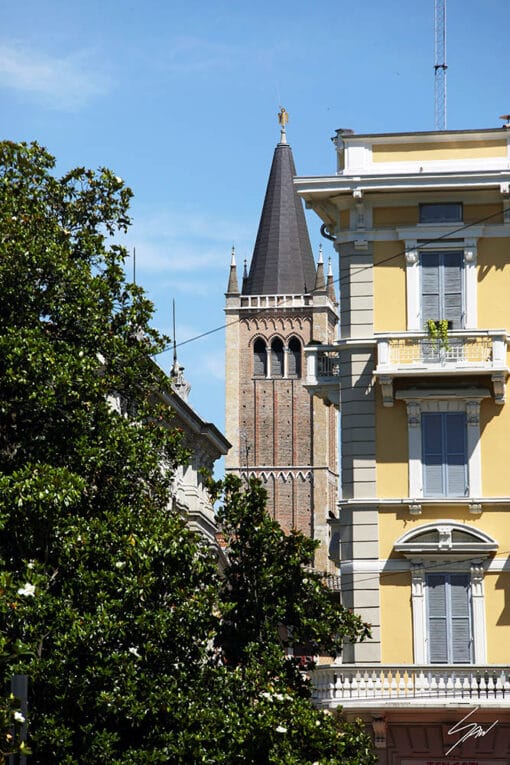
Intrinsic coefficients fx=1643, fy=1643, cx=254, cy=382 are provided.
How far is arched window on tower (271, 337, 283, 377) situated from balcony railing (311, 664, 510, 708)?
395 feet

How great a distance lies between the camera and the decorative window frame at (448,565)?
3331 centimetres

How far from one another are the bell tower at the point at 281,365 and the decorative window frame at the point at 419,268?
367 feet

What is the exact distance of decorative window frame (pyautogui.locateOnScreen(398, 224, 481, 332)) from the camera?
34.7 metres

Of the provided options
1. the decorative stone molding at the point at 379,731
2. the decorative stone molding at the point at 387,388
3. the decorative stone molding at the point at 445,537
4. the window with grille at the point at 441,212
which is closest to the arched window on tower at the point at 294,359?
the window with grille at the point at 441,212

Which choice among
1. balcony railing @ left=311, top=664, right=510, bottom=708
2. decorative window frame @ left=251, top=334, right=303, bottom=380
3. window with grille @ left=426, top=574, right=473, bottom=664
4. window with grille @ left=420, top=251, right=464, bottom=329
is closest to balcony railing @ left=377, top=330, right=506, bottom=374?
window with grille @ left=420, top=251, right=464, bottom=329

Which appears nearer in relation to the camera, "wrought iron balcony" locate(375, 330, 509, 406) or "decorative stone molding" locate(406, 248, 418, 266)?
"wrought iron balcony" locate(375, 330, 509, 406)

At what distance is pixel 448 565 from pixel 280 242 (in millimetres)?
122374

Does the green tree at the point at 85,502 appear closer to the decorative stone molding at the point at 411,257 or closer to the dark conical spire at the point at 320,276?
the decorative stone molding at the point at 411,257

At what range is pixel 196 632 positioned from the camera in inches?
1095

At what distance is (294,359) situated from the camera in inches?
6019

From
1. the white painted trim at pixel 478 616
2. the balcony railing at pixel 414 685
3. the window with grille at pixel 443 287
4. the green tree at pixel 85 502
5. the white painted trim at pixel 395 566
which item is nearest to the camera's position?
the green tree at pixel 85 502

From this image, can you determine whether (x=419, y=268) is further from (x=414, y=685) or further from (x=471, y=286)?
(x=414, y=685)

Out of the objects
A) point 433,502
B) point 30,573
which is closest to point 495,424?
point 433,502

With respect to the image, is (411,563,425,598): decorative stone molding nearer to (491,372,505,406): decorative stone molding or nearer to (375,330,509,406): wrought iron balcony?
(375,330,509,406): wrought iron balcony
